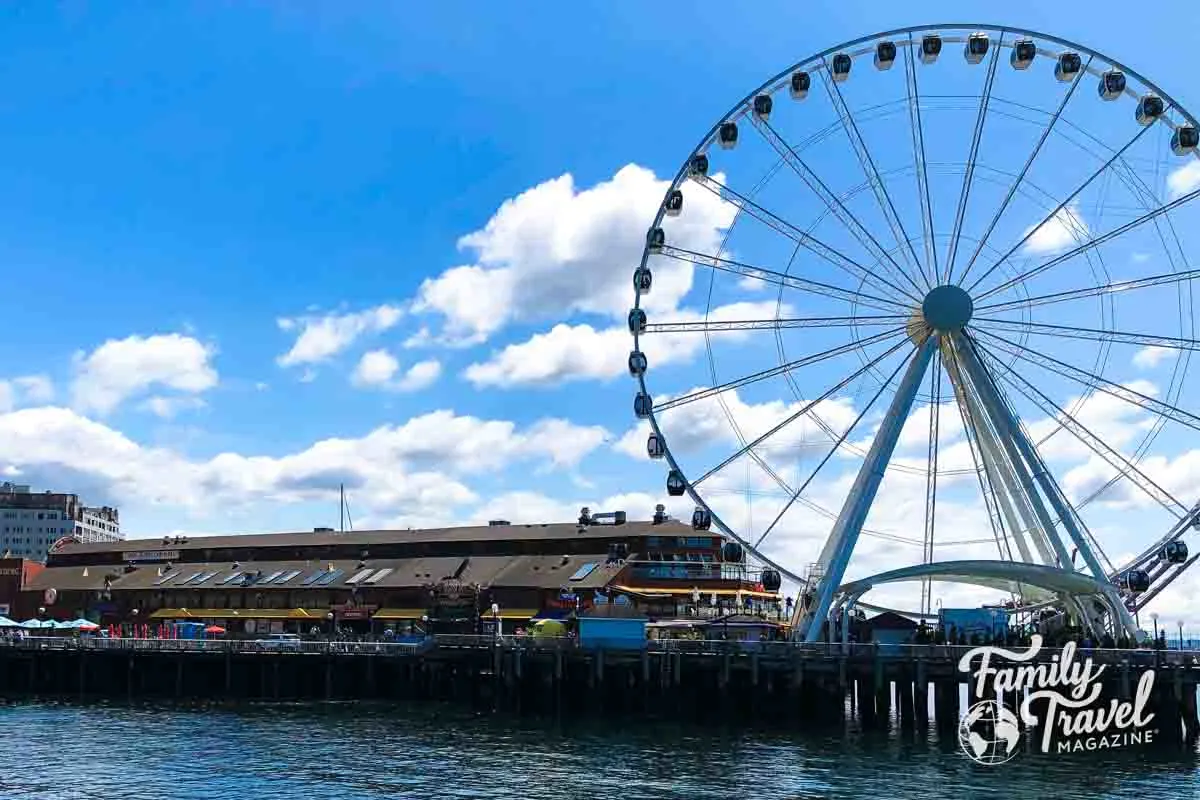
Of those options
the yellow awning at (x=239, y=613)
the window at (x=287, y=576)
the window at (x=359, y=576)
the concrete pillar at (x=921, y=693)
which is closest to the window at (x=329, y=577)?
the window at (x=359, y=576)

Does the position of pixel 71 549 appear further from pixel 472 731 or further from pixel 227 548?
pixel 472 731

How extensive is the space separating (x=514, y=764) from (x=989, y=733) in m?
19.0

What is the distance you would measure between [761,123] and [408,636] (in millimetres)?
34115

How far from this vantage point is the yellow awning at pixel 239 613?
91000 mm

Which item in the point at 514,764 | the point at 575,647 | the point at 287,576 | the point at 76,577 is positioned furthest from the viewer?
the point at 76,577

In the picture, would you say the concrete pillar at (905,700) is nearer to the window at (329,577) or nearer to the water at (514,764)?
the water at (514,764)

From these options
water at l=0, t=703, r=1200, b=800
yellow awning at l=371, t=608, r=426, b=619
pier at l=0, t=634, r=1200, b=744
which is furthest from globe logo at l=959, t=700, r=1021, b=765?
yellow awning at l=371, t=608, r=426, b=619

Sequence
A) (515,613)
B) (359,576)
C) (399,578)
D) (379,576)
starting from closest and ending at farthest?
(515,613), (399,578), (379,576), (359,576)

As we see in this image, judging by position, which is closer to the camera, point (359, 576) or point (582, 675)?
point (582, 675)

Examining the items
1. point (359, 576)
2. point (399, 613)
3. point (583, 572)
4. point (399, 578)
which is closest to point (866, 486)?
point (583, 572)

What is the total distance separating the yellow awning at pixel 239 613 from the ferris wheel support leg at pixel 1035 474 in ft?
171

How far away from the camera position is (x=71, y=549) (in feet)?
374

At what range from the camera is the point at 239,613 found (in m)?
94.2

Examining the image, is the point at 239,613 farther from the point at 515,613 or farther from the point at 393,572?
the point at 515,613
